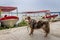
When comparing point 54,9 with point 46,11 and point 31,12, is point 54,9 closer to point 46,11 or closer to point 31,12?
point 46,11

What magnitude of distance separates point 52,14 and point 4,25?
1716 millimetres

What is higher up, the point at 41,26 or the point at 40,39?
the point at 41,26

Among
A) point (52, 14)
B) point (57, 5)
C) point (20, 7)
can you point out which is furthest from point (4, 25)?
point (57, 5)

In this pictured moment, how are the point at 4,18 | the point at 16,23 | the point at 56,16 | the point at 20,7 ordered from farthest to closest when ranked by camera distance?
the point at 56,16 < the point at 20,7 < the point at 16,23 < the point at 4,18

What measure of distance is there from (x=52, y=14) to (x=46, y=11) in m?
0.32

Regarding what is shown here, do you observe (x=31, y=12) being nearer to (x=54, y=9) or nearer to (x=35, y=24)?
(x=54, y=9)

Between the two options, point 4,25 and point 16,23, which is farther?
point 16,23

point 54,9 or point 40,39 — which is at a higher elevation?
point 54,9

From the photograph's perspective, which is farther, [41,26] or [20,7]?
[20,7]

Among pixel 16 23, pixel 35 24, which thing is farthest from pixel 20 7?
pixel 35 24

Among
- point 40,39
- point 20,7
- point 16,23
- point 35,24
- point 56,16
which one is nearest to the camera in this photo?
point 40,39

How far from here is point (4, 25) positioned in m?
3.52

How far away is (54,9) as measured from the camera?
4.83 meters

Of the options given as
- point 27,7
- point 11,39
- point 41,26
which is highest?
point 27,7
